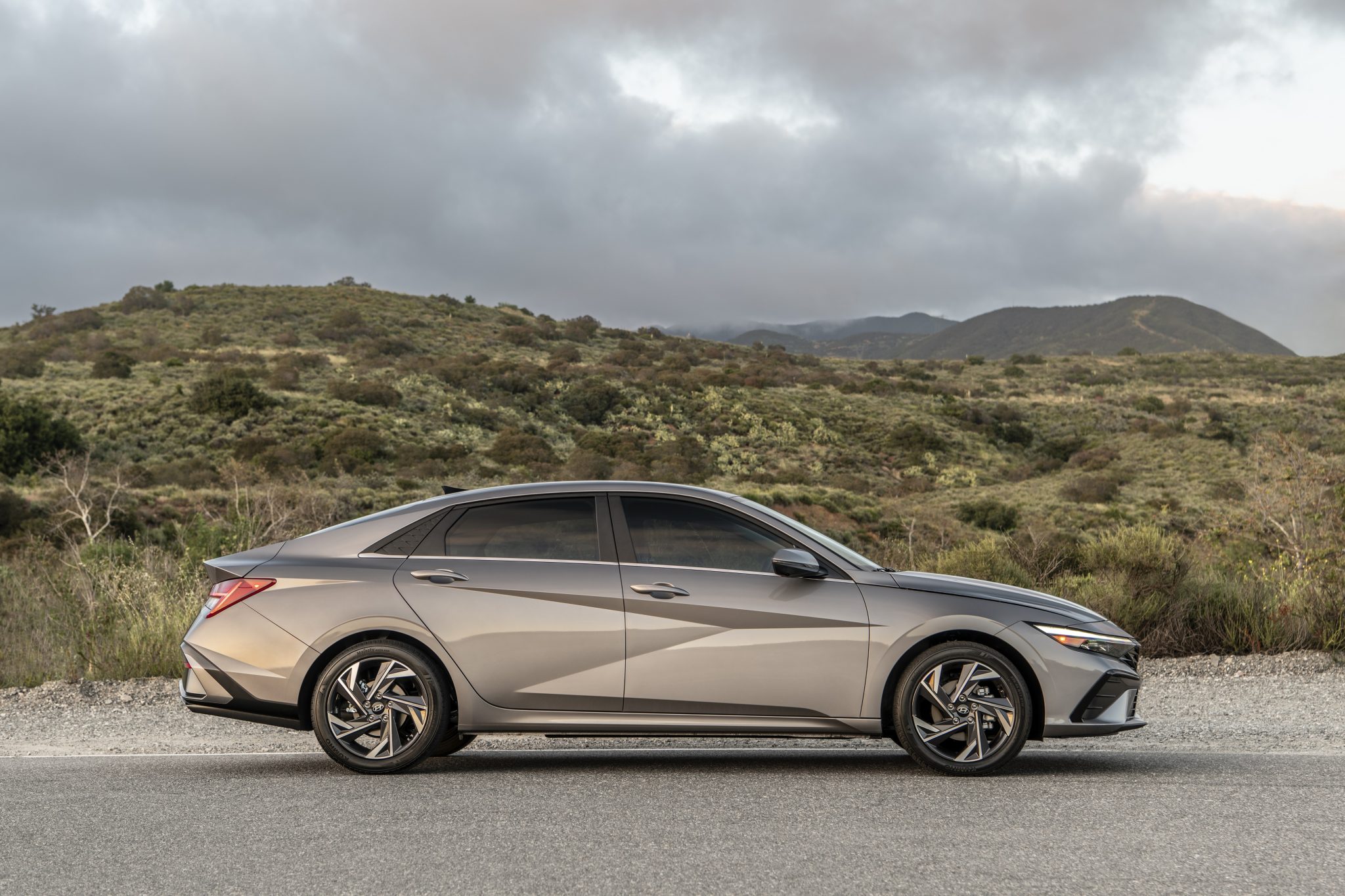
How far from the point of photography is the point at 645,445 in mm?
54375

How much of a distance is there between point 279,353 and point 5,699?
6038 cm

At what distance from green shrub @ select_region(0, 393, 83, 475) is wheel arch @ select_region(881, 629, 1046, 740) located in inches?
1527

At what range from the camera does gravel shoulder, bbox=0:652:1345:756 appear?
24.8 ft

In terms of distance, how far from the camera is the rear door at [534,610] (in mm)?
6395

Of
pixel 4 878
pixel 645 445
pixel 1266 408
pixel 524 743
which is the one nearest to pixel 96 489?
pixel 645 445

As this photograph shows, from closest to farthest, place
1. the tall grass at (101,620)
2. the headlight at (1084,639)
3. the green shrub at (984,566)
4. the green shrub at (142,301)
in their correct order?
the headlight at (1084,639) → the tall grass at (101,620) → the green shrub at (984,566) → the green shrub at (142,301)

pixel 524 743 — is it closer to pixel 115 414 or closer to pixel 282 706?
pixel 282 706

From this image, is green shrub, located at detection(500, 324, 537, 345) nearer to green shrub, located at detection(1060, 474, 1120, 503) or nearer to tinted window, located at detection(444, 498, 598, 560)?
green shrub, located at detection(1060, 474, 1120, 503)

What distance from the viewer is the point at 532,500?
6.75 metres

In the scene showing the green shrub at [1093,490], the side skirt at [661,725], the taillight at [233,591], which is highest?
the green shrub at [1093,490]

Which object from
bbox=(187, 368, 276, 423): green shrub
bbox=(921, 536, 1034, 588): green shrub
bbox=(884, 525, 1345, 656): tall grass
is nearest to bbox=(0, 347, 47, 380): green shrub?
bbox=(187, 368, 276, 423): green shrub

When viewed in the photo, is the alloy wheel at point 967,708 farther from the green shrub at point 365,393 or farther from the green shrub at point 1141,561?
the green shrub at point 365,393

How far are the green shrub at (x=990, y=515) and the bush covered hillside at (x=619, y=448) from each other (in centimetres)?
22

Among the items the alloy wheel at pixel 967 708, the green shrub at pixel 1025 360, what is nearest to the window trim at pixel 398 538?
the alloy wheel at pixel 967 708
